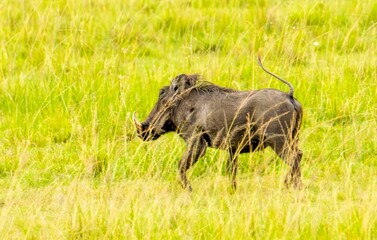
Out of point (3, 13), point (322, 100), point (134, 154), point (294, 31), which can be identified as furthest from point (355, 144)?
point (3, 13)

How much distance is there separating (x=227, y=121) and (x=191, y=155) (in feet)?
0.94

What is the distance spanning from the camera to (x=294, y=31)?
29.4ft

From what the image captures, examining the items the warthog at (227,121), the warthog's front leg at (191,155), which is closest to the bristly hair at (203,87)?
the warthog at (227,121)

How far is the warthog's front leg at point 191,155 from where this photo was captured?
20.6 ft

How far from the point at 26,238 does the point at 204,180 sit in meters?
1.43

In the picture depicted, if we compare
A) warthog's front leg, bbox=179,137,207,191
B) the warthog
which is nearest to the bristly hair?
the warthog

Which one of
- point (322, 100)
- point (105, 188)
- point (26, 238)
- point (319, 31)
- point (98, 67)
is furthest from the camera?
point (319, 31)

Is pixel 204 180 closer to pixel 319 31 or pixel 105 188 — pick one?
pixel 105 188

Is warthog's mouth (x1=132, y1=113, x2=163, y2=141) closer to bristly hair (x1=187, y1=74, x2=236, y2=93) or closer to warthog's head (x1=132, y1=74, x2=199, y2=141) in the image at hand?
warthog's head (x1=132, y1=74, x2=199, y2=141)

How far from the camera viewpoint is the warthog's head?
21.2ft

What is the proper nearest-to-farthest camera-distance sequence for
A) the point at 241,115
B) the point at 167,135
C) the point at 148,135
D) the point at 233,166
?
the point at 241,115 < the point at 233,166 < the point at 148,135 < the point at 167,135

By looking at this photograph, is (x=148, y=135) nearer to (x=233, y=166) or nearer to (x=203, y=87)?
(x=203, y=87)

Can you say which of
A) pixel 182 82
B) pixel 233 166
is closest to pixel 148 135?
pixel 182 82

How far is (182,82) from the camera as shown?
255 inches
